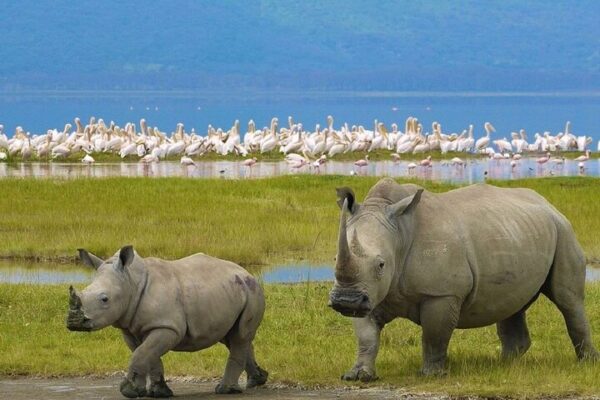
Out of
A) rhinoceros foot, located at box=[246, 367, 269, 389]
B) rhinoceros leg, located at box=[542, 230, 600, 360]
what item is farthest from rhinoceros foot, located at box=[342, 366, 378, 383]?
rhinoceros leg, located at box=[542, 230, 600, 360]

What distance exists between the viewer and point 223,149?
50.0 metres

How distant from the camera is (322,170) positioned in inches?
1656

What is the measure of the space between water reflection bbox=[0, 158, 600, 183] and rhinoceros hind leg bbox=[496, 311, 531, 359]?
24808 mm

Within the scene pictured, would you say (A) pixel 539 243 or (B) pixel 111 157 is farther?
(B) pixel 111 157

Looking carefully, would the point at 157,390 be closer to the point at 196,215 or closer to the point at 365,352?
the point at 365,352

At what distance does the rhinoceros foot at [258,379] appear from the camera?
32.4ft

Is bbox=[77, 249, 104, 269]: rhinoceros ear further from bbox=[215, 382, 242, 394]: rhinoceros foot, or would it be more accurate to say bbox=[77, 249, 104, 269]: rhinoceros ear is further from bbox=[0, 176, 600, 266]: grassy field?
bbox=[0, 176, 600, 266]: grassy field

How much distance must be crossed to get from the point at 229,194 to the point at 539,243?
54.6ft

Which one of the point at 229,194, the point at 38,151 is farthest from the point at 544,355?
the point at 38,151

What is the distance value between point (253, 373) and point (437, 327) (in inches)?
47.6

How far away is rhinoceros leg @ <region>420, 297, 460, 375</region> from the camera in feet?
32.4

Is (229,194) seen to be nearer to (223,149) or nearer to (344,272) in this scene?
(344,272)

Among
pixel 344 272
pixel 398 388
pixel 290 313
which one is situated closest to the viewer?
Answer: pixel 344 272

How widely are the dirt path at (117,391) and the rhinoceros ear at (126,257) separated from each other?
866 mm
